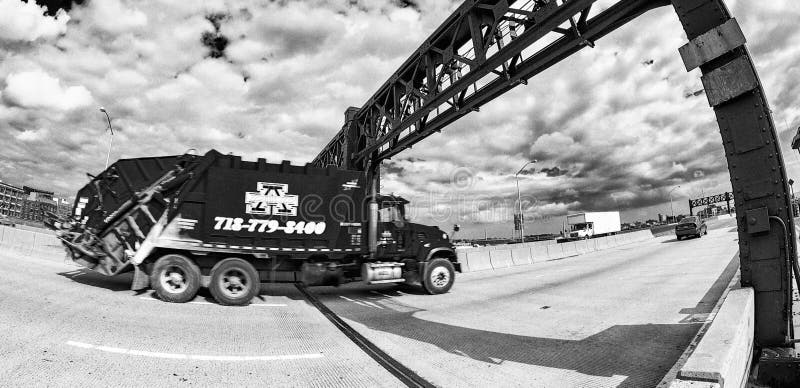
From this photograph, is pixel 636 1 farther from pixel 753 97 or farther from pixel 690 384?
pixel 690 384

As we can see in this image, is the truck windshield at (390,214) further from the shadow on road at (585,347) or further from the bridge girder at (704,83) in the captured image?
the shadow on road at (585,347)

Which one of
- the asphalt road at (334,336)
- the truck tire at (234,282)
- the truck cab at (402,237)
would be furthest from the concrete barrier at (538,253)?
the truck tire at (234,282)

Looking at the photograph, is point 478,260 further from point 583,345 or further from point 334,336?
point 334,336

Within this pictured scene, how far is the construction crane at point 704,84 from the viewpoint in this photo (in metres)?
4.45

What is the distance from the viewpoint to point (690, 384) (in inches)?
105

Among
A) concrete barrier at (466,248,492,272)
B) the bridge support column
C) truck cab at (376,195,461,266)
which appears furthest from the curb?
concrete barrier at (466,248,492,272)

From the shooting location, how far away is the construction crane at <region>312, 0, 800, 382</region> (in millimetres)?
4445

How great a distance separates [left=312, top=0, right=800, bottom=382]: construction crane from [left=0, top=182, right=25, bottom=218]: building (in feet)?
624

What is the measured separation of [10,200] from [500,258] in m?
201

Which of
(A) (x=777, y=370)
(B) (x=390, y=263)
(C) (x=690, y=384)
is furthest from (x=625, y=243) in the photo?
(C) (x=690, y=384)

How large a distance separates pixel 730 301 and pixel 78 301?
11094 millimetres

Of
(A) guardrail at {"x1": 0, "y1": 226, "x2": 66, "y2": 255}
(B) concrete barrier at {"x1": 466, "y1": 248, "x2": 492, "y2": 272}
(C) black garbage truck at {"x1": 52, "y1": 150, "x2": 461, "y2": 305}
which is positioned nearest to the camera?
(C) black garbage truck at {"x1": 52, "y1": 150, "x2": 461, "y2": 305}

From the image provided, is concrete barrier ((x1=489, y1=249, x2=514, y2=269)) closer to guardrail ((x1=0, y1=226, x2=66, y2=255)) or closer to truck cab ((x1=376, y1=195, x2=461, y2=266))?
truck cab ((x1=376, y1=195, x2=461, y2=266))

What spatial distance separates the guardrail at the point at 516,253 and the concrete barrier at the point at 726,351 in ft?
40.7
